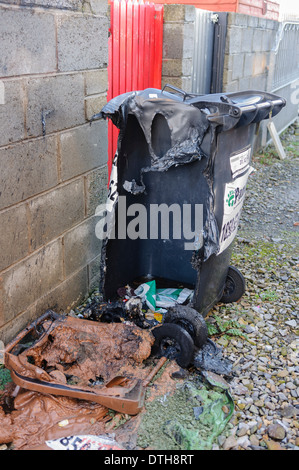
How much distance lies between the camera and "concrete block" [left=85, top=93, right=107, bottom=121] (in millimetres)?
3644

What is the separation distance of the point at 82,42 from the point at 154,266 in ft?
5.66

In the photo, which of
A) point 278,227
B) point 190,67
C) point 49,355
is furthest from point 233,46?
point 49,355

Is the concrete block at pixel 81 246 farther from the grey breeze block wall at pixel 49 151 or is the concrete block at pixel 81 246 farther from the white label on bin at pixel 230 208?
the white label on bin at pixel 230 208

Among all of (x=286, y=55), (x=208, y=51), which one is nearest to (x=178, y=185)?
(x=208, y=51)

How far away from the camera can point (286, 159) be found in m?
10.0

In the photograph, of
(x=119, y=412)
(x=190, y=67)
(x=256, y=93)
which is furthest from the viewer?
(x=190, y=67)

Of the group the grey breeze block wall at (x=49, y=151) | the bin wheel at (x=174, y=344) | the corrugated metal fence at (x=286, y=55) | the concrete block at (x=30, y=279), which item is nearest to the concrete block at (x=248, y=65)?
the corrugated metal fence at (x=286, y=55)

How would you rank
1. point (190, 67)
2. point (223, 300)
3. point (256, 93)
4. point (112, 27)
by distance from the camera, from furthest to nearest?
point (190, 67) → point (112, 27) → point (223, 300) → point (256, 93)

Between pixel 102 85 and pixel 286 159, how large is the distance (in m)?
7.00

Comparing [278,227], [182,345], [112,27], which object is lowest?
[278,227]

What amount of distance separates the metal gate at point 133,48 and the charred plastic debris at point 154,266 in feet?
4.59

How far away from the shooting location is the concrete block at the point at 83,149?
344cm

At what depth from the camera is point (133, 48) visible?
200 inches

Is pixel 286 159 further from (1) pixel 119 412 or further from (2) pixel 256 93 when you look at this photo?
(1) pixel 119 412
